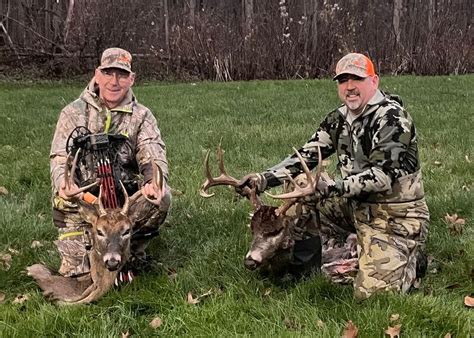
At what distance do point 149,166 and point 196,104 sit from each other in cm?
811

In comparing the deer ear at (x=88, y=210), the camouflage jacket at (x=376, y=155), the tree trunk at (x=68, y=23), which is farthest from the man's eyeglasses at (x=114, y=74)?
the tree trunk at (x=68, y=23)

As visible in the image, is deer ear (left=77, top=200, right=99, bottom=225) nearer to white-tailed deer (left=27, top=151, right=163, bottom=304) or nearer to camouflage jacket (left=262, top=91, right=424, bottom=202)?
white-tailed deer (left=27, top=151, right=163, bottom=304)

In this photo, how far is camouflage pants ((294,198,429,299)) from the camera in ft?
14.0

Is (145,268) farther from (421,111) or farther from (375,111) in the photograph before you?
(421,111)

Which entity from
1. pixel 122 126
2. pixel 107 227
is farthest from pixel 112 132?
pixel 107 227

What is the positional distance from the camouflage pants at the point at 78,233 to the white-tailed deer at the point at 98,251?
0.15 meters

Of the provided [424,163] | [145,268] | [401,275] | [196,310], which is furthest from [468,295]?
[424,163]

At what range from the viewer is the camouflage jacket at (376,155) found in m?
4.29

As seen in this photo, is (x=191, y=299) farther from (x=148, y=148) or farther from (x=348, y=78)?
(x=348, y=78)

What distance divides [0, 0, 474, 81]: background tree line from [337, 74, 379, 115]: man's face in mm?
15205

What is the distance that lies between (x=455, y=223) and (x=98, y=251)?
9.31 feet

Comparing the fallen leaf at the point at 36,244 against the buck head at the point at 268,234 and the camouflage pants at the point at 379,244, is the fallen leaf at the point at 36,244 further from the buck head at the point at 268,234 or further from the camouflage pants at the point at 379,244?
the camouflage pants at the point at 379,244

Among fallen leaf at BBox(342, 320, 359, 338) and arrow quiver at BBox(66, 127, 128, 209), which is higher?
arrow quiver at BBox(66, 127, 128, 209)

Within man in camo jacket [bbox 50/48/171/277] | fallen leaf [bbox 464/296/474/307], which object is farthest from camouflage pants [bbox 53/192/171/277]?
fallen leaf [bbox 464/296/474/307]
